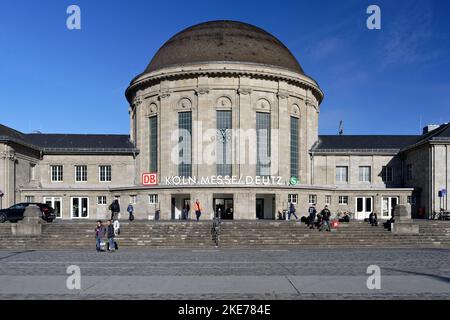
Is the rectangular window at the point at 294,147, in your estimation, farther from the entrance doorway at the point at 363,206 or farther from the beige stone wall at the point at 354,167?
the entrance doorway at the point at 363,206

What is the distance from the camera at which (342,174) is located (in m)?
51.4

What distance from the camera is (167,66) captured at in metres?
46.2

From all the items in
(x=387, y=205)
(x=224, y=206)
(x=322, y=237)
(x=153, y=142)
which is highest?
(x=153, y=142)

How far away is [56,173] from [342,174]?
3094cm

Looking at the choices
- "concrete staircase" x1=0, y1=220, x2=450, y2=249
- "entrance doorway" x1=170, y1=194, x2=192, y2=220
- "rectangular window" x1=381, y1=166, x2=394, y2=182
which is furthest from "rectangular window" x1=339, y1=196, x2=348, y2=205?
Result: "concrete staircase" x1=0, y1=220, x2=450, y2=249

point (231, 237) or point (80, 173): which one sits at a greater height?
point (80, 173)

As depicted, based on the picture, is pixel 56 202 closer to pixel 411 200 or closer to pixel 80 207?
pixel 80 207

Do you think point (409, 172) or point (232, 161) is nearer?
point (232, 161)

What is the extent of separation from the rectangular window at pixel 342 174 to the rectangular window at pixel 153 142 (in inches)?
777

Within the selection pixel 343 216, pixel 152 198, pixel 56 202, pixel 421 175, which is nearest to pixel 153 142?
pixel 152 198

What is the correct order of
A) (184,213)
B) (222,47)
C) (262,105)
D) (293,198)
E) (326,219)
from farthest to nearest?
(222,47)
(262,105)
(293,198)
(184,213)
(326,219)

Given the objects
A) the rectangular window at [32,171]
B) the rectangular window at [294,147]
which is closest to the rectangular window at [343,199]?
the rectangular window at [294,147]

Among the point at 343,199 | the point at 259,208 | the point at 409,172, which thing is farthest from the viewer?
the point at 343,199

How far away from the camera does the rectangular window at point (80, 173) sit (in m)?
50.0
